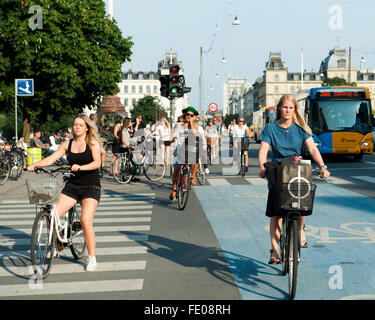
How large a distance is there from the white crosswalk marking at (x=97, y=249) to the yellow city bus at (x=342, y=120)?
12.9 m

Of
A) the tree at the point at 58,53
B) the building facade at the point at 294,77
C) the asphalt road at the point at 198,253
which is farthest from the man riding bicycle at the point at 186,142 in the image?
the building facade at the point at 294,77

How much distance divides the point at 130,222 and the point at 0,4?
2407 centimetres

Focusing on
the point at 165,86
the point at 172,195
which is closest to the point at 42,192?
the point at 172,195

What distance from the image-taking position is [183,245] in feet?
Answer: 23.5

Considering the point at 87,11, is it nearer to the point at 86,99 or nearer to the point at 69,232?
the point at 86,99

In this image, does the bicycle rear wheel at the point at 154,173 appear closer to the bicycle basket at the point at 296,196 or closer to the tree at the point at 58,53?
the bicycle basket at the point at 296,196

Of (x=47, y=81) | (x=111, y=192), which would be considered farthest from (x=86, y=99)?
(x=111, y=192)

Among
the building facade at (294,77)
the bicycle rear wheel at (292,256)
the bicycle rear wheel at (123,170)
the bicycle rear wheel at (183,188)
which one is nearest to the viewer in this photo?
the bicycle rear wheel at (292,256)

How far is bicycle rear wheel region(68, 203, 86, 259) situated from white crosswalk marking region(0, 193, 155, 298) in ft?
0.42

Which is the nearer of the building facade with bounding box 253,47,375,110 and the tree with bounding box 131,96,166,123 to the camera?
the tree with bounding box 131,96,166,123

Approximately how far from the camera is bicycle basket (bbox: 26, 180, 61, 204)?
5355 millimetres

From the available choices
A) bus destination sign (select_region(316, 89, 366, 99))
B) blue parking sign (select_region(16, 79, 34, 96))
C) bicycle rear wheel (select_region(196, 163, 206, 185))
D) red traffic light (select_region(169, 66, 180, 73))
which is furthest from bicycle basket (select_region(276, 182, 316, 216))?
bus destination sign (select_region(316, 89, 366, 99))

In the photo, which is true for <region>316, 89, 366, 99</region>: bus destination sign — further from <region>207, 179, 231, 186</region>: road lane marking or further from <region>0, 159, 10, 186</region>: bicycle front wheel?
<region>0, 159, 10, 186</region>: bicycle front wheel

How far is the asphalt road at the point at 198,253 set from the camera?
507 centimetres
